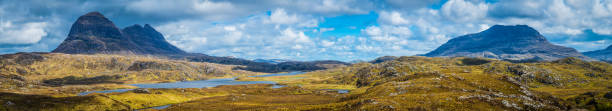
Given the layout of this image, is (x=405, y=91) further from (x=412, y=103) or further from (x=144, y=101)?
(x=144, y=101)

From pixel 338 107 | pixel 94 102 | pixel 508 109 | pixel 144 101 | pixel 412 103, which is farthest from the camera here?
pixel 144 101

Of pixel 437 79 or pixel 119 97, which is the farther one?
pixel 119 97

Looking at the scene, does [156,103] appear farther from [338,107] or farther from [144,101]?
[338,107]

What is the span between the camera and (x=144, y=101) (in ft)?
615

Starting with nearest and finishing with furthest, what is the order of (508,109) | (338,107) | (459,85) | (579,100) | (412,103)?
(508,109) → (412,103) → (338,107) → (459,85) → (579,100)

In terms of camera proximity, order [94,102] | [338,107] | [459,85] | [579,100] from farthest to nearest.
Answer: [94,102] < [579,100] < [459,85] < [338,107]

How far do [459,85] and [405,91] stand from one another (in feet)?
75.4

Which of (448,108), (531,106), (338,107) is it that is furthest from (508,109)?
(338,107)

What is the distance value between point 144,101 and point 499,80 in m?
186

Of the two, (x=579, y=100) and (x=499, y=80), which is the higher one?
(x=499, y=80)

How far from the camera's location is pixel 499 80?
138250mm

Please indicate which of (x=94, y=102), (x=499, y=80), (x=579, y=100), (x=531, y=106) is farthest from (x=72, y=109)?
(x=579, y=100)

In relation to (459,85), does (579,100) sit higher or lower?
lower

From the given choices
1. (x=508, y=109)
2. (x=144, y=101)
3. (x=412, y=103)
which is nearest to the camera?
(x=508, y=109)
